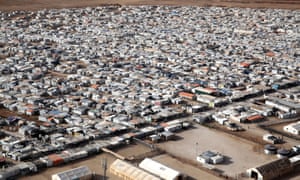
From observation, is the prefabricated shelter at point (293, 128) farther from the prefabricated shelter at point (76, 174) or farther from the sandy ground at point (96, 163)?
the prefabricated shelter at point (76, 174)

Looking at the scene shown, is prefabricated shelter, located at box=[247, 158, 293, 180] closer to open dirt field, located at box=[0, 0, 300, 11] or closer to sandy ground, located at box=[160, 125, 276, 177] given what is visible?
sandy ground, located at box=[160, 125, 276, 177]

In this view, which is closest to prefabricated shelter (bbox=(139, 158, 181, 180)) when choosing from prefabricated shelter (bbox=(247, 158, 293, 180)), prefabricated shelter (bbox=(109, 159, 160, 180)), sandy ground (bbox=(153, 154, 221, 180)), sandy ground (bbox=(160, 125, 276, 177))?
prefabricated shelter (bbox=(109, 159, 160, 180))

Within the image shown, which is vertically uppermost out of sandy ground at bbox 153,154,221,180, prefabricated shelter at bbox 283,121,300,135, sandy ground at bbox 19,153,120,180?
prefabricated shelter at bbox 283,121,300,135

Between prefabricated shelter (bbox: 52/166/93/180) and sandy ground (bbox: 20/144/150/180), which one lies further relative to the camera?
sandy ground (bbox: 20/144/150/180)

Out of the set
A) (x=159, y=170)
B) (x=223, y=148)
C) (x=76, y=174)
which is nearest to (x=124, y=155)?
(x=159, y=170)

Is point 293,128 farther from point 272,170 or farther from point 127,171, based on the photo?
point 127,171

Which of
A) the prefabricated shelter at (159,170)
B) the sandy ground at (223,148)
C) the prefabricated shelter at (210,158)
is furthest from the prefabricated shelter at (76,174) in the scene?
the prefabricated shelter at (210,158)

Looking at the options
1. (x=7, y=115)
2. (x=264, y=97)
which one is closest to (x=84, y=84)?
(x=7, y=115)
